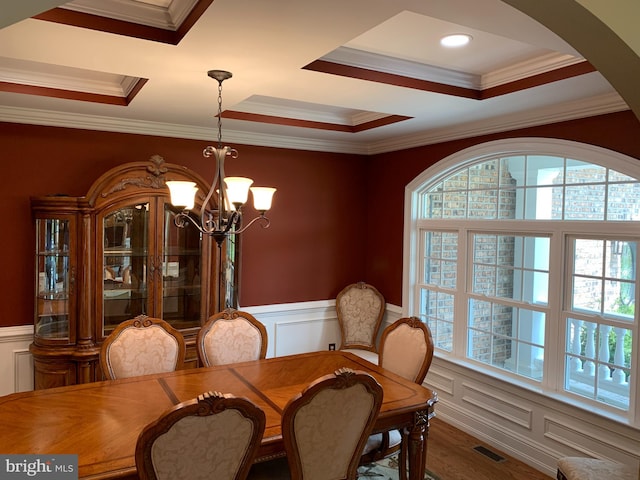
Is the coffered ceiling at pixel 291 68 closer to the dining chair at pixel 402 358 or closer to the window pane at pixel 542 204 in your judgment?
the window pane at pixel 542 204

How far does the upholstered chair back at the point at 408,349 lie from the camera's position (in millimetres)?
3029

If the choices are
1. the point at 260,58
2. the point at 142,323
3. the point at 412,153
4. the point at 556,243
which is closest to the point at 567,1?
the point at 260,58

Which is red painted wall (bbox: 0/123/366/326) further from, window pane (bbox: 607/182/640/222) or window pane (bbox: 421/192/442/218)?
window pane (bbox: 607/182/640/222)

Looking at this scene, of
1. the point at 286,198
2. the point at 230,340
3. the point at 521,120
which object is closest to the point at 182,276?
the point at 230,340

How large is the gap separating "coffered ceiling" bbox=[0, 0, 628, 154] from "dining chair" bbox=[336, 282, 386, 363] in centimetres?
154

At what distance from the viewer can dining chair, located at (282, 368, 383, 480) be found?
1.99 meters

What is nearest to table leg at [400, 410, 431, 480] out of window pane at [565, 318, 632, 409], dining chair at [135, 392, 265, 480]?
dining chair at [135, 392, 265, 480]

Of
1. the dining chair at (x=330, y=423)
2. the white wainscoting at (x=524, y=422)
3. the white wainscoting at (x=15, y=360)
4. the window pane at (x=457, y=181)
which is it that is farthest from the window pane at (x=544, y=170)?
the white wainscoting at (x=15, y=360)

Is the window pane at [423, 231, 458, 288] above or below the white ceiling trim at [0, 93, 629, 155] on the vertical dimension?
below

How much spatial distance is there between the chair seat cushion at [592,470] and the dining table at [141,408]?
70 centimetres

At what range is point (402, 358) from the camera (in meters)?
3.19

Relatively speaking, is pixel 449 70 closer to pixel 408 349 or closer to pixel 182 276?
pixel 408 349

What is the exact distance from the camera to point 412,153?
4469mm

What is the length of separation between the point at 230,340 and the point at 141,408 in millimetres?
1047
